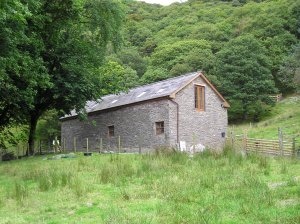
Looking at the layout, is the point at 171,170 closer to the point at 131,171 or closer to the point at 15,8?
the point at 131,171

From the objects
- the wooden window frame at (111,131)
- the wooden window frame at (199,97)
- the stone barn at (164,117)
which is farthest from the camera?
the wooden window frame at (111,131)

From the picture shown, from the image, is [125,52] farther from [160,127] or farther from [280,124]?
[160,127]

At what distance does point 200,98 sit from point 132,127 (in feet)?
18.4

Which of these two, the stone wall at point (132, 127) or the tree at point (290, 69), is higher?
the tree at point (290, 69)

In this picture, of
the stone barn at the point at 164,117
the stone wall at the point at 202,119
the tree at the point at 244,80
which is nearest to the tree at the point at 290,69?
the tree at the point at 244,80

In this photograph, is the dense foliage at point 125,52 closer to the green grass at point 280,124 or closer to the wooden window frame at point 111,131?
the green grass at point 280,124

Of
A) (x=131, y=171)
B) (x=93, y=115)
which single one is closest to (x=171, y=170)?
(x=131, y=171)

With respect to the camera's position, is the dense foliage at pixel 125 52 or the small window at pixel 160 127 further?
the small window at pixel 160 127

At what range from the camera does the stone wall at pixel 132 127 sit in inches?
1058

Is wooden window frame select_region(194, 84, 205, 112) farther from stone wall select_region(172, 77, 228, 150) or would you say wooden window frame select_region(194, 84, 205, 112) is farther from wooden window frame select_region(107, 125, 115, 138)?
wooden window frame select_region(107, 125, 115, 138)

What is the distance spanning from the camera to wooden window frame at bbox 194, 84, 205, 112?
28844 millimetres

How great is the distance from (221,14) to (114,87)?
72.3 meters

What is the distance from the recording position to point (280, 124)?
40.3 metres

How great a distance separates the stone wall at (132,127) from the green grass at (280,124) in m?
11.4
